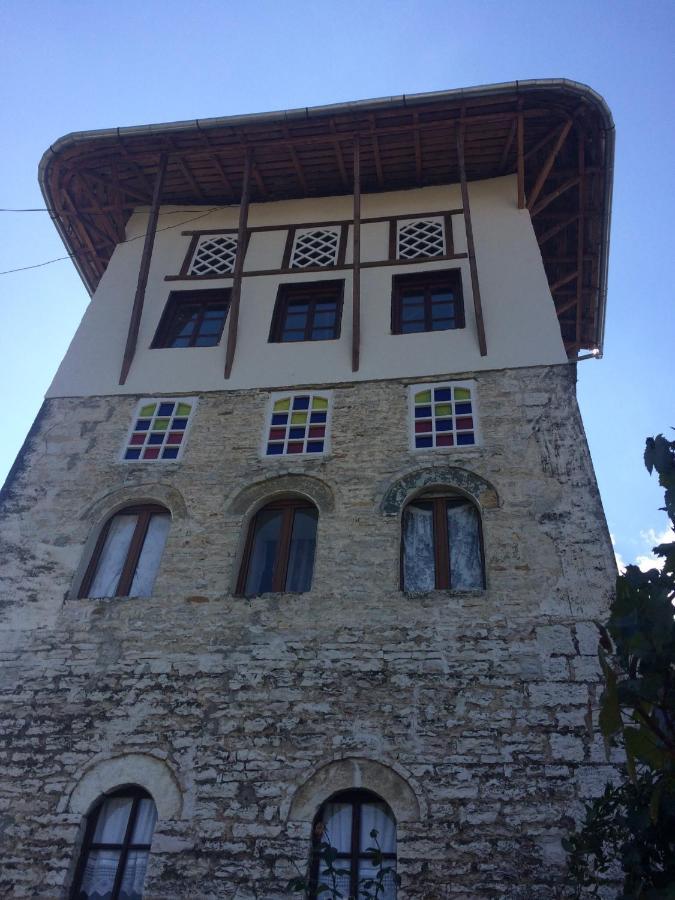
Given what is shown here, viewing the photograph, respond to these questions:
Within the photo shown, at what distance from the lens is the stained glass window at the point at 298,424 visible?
28.0ft

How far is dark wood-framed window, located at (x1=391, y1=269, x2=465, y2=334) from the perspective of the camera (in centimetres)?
998

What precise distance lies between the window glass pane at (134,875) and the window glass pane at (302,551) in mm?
2485

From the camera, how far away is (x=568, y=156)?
11164 millimetres

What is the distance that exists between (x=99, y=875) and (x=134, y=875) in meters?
0.26

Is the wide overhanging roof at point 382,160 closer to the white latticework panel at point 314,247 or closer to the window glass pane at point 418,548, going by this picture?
the white latticework panel at point 314,247

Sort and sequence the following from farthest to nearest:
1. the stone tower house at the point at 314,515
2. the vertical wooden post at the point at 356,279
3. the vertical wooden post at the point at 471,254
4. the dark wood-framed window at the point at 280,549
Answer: the vertical wooden post at the point at 356,279 < the vertical wooden post at the point at 471,254 < the dark wood-framed window at the point at 280,549 < the stone tower house at the point at 314,515

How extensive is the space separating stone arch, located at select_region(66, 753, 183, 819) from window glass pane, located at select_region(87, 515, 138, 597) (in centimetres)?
177

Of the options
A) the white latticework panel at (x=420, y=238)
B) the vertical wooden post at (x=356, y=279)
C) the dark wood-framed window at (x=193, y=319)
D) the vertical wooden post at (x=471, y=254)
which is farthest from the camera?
the white latticework panel at (x=420, y=238)

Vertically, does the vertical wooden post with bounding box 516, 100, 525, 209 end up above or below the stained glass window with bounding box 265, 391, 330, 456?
above

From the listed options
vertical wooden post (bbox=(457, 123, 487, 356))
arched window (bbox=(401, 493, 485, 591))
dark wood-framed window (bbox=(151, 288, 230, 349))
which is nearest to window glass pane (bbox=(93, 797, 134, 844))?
arched window (bbox=(401, 493, 485, 591))

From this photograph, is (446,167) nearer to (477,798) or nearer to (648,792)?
(477,798)

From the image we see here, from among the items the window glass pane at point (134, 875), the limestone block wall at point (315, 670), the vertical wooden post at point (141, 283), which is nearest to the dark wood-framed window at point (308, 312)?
the vertical wooden post at point (141, 283)

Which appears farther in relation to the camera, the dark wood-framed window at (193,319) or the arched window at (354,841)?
the dark wood-framed window at (193,319)

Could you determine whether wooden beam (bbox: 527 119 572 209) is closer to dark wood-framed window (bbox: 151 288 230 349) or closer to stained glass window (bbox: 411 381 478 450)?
stained glass window (bbox: 411 381 478 450)
